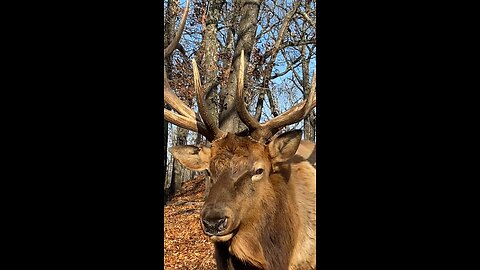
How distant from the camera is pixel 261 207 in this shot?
4434 mm

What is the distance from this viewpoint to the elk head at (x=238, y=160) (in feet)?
13.5

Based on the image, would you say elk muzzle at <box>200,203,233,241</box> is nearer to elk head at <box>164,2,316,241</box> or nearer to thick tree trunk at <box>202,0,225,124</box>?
elk head at <box>164,2,316,241</box>

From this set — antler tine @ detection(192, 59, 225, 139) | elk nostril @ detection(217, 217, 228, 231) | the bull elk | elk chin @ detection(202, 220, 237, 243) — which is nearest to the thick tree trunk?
antler tine @ detection(192, 59, 225, 139)

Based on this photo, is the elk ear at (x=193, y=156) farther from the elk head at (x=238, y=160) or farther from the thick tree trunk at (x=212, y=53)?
the thick tree trunk at (x=212, y=53)

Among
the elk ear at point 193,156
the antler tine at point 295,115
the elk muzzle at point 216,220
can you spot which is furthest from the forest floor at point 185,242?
the elk muzzle at point 216,220

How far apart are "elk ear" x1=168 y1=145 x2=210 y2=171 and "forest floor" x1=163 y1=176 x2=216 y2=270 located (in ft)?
8.44

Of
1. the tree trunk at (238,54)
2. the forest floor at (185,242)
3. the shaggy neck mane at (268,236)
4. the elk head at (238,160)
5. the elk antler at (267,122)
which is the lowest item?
the forest floor at (185,242)

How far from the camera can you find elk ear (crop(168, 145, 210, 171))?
4645 millimetres

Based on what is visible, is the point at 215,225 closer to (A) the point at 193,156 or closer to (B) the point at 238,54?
(A) the point at 193,156

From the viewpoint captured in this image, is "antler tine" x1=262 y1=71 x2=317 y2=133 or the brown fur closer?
the brown fur

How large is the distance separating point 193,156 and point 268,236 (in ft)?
3.36
